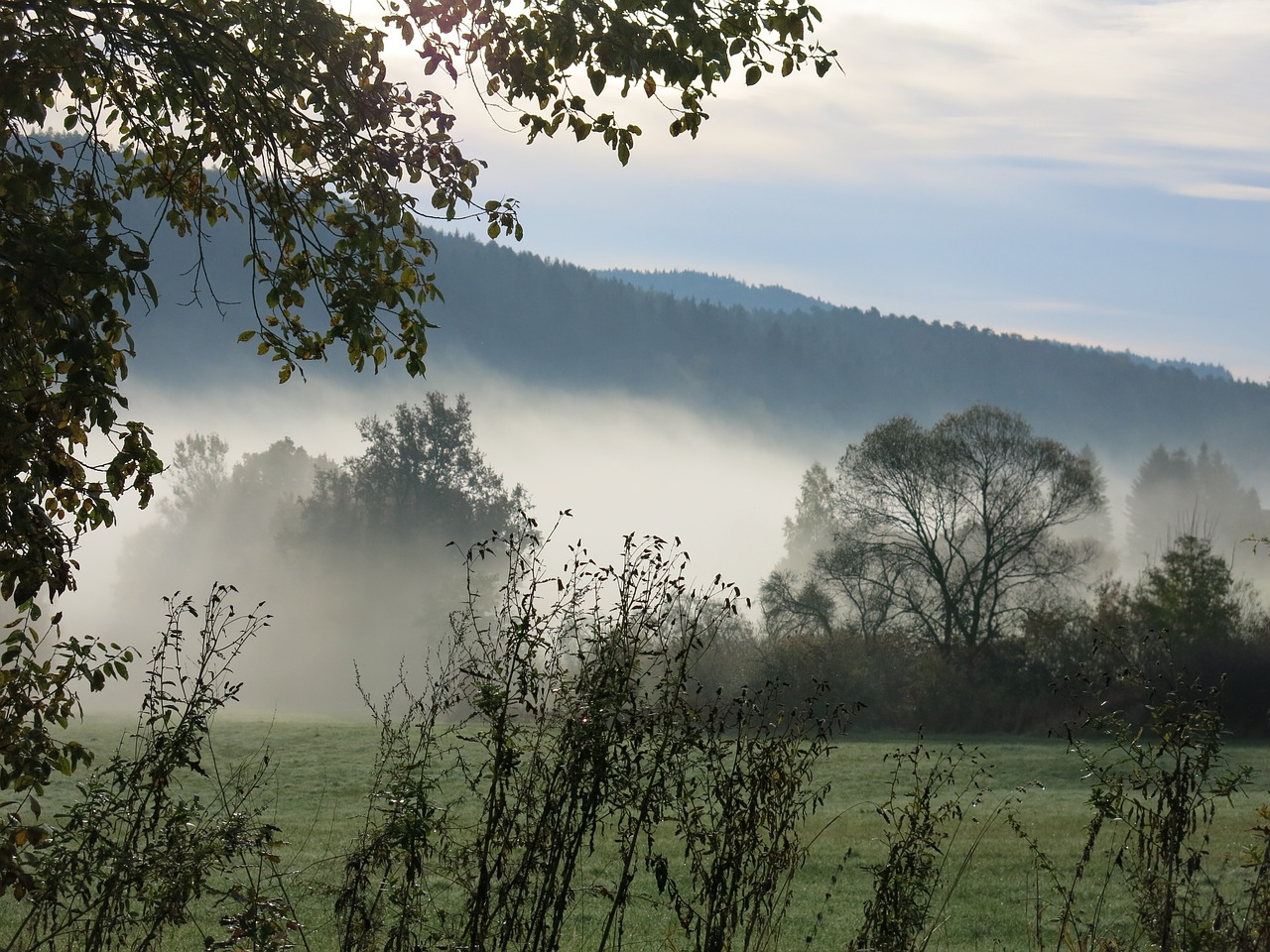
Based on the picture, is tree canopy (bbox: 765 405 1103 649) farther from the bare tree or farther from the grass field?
the grass field

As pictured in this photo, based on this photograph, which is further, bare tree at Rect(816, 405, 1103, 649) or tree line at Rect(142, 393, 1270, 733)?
bare tree at Rect(816, 405, 1103, 649)

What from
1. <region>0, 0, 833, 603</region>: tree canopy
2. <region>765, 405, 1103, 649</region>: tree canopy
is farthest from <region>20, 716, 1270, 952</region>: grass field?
<region>765, 405, 1103, 649</region>: tree canopy

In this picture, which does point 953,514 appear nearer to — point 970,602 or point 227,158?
point 970,602

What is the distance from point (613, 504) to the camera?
19675cm

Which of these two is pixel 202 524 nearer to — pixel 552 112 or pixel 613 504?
pixel 552 112

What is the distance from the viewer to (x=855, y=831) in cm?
1853

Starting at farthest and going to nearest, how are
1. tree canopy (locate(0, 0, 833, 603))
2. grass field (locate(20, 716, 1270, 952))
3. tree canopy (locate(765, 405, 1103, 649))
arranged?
tree canopy (locate(765, 405, 1103, 649)), grass field (locate(20, 716, 1270, 952)), tree canopy (locate(0, 0, 833, 603))

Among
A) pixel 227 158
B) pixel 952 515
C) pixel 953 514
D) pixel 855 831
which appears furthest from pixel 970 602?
pixel 227 158

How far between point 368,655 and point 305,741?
35.7 meters

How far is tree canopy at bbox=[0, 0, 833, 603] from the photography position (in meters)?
4.38

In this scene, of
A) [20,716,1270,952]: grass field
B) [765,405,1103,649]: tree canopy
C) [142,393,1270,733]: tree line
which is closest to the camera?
[20,716,1270,952]: grass field

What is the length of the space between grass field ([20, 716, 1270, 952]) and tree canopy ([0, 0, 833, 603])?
221 cm

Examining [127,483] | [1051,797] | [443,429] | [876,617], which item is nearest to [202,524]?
[443,429]

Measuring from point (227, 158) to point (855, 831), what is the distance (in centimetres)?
1585
